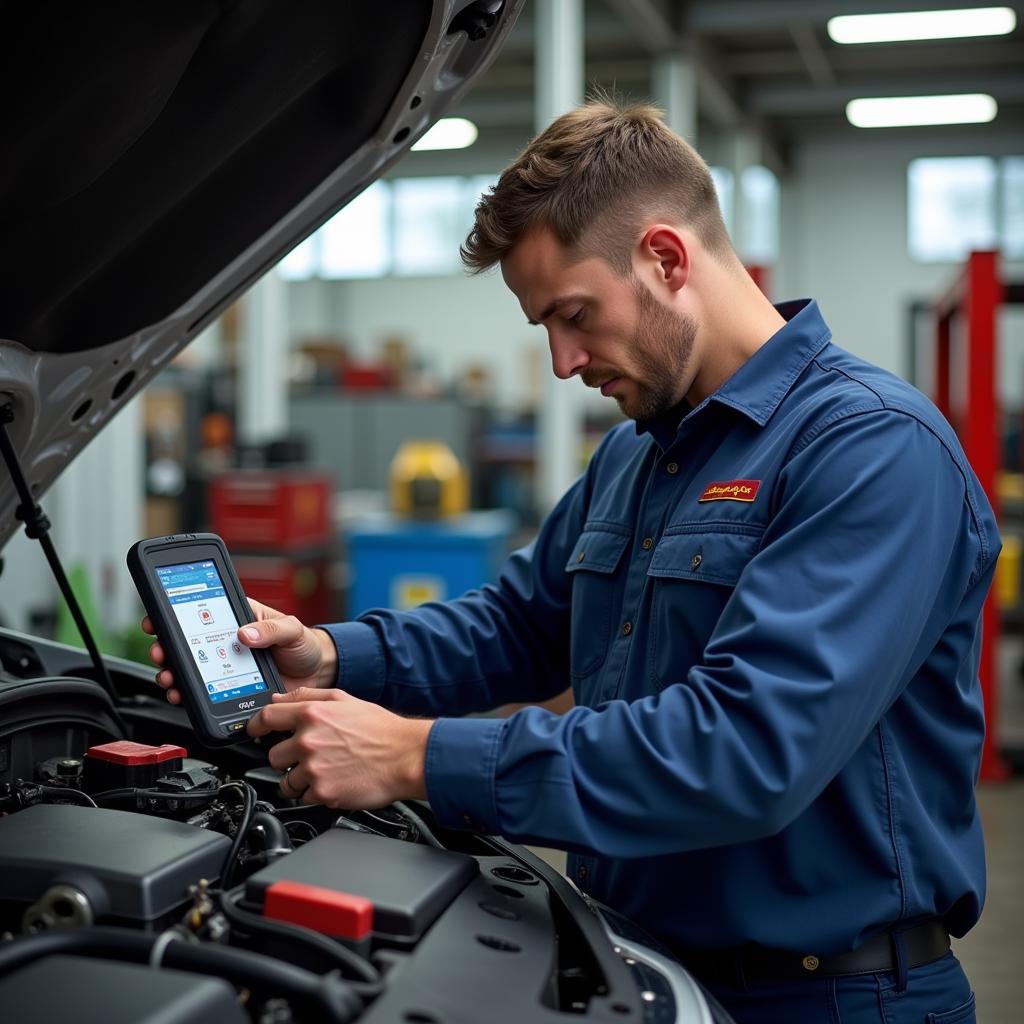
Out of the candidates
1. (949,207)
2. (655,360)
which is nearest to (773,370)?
(655,360)

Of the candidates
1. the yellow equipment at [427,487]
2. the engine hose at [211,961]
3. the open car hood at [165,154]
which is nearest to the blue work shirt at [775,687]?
the engine hose at [211,961]

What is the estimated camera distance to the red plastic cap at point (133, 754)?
1183mm

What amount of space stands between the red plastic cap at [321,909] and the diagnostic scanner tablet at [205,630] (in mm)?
309

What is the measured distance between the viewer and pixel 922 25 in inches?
281

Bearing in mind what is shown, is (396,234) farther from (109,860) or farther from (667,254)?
(109,860)

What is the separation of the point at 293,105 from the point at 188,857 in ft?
2.52

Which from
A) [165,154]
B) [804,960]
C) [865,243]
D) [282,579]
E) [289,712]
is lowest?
[282,579]

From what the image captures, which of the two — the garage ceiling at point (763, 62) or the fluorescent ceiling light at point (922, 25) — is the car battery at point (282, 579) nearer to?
the garage ceiling at point (763, 62)

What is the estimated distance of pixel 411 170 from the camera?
476 inches

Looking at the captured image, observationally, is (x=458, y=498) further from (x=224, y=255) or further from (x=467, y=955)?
(x=467, y=955)

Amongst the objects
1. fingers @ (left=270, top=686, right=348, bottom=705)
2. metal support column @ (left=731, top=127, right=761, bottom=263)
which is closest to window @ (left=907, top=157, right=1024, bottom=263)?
metal support column @ (left=731, top=127, right=761, bottom=263)

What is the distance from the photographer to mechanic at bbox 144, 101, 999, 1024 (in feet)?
3.23

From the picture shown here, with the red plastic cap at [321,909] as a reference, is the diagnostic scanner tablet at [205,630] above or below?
above

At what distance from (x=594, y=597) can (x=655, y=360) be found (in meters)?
0.27
